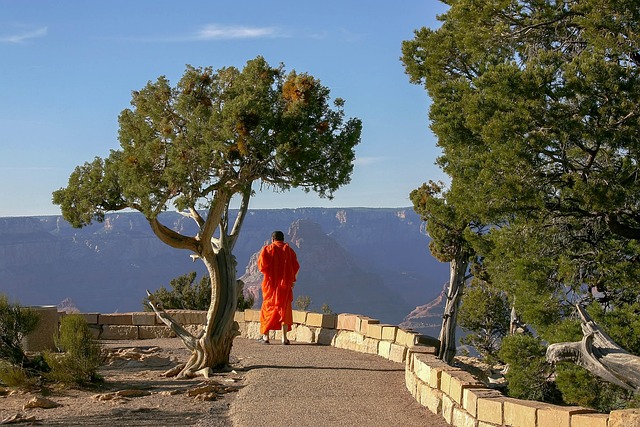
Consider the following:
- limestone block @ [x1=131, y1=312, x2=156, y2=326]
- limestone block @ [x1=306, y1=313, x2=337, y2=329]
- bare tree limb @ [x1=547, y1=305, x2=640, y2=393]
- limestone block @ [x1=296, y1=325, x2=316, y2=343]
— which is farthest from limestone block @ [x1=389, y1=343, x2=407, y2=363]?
limestone block @ [x1=131, y1=312, x2=156, y2=326]

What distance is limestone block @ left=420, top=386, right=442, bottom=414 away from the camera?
394 inches

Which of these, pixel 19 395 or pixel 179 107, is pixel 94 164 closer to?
pixel 179 107

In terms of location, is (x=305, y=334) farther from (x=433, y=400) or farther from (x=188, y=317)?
(x=433, y=400)

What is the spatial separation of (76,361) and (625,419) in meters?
7.71

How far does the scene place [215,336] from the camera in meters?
12.9

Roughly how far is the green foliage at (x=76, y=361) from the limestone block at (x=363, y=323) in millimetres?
5123

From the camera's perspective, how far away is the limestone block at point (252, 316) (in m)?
18.7

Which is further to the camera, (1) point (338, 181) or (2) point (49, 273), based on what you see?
(2) point (49, 273)

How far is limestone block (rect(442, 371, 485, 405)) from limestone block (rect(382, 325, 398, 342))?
4.89 m

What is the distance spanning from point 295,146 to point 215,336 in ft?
10.0

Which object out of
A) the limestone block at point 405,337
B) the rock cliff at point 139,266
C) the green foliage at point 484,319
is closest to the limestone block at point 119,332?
the limestone block at point 405,337

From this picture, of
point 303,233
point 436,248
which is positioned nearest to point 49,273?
point 303,233

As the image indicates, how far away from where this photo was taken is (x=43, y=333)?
653 inches

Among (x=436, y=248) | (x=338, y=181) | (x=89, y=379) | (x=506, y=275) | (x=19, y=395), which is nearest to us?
(x=19, y=395)
